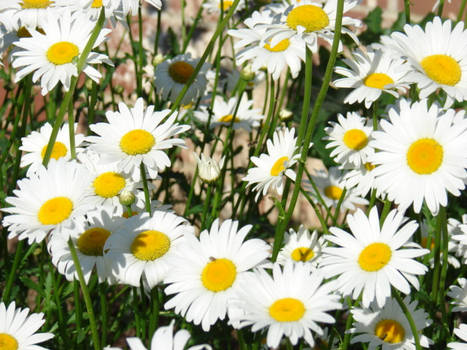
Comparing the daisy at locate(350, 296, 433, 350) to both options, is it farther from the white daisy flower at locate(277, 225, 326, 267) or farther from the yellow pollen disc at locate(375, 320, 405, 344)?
the white daisy flower at locate(277, 225, 326, 267)

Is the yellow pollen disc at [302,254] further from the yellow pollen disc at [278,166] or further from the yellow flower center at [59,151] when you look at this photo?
the yellow flower center at [59,151]

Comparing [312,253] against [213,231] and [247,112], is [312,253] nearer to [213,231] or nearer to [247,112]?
[213,231]

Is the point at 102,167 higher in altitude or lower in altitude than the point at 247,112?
lower

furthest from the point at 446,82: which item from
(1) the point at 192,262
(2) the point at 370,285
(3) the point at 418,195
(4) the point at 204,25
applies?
(4) the point at 204,25

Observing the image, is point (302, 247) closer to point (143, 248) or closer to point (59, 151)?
point (143, 248)

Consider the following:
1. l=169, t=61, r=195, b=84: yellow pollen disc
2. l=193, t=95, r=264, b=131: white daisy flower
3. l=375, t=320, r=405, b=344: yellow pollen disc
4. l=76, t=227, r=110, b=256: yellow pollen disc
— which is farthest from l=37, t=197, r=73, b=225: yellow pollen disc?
l=193, t=95, r=264, b=131: white daisy flower

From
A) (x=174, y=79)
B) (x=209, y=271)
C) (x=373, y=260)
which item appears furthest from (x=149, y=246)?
(x=174, y=79)

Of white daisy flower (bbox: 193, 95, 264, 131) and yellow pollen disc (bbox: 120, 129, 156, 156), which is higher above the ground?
white daisy flower (bbox: 193, 95, 264, 131)
